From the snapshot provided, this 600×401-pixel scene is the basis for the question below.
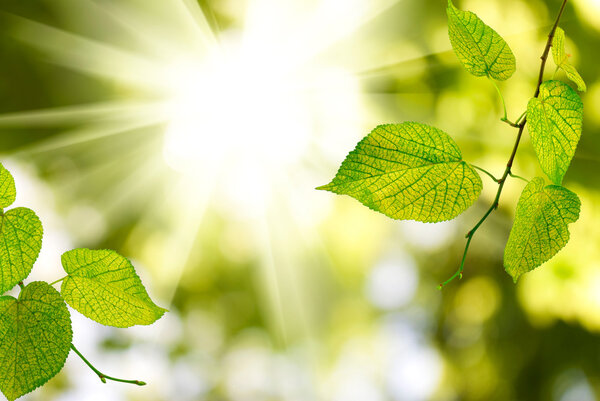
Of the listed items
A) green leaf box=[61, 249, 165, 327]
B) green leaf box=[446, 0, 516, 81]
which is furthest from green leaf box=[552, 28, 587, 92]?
green leaf box=[61, 249, 165, 327]

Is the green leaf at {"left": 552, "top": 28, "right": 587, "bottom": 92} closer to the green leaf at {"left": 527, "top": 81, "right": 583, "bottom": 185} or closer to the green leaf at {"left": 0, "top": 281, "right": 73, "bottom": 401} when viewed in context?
the green leaf at {"left": 527, "top": 81, "right": 583, "bottom": 185}

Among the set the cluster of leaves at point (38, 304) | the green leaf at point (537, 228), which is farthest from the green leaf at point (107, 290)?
the green leaf at point (537, 228)

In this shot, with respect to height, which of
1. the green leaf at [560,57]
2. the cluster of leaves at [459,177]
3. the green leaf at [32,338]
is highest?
the green leaf at [560,57]

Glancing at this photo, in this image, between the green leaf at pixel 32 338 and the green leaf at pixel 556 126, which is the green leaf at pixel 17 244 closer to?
the green leaf at pixel 32 338

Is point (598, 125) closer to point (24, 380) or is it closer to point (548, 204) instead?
point (548, 204)

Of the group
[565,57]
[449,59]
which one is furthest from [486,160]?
[565,57]

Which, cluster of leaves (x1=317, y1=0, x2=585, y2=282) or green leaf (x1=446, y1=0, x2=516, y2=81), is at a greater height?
green leaf (x1=446, y1=0, x2=516, y2=81)

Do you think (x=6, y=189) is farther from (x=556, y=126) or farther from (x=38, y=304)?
(x=556, y=126)
